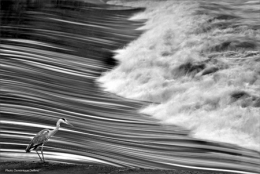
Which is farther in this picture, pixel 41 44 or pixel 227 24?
pixel 41 44

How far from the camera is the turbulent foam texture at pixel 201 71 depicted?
9719mm

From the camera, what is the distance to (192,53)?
13.5m

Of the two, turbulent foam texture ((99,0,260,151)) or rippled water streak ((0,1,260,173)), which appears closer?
rippled water streak ((0,1,260,173))

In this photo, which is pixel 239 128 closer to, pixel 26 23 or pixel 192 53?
pixel 192 53

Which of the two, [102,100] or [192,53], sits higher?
[192,53]

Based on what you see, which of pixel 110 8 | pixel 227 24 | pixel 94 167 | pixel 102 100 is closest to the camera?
pixel 94 167

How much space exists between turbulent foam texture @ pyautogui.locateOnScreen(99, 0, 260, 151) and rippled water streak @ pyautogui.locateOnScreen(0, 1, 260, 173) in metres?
0.51

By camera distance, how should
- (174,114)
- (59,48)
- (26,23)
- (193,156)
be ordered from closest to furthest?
(193,156), (174,114), (59,48), (26,23)

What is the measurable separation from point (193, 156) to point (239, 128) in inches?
56.0

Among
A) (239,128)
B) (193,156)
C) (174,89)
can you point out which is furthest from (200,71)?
(193,156)

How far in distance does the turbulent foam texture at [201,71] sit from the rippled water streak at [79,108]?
1.68 feet

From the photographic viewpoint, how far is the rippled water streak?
8.19 m

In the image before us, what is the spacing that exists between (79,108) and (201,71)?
3100 millimetres

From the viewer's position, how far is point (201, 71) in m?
12.1
